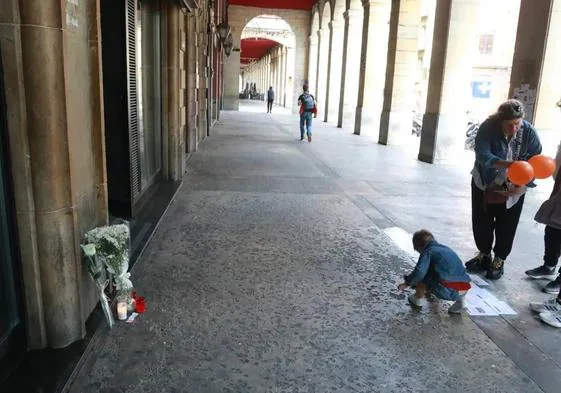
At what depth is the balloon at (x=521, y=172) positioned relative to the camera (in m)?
3.47

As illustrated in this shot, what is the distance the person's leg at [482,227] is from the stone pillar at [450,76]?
23.8 feet

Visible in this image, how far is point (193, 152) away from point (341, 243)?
6.38 meters

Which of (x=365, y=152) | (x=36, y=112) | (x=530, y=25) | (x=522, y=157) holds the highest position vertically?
(x=530, y=25)

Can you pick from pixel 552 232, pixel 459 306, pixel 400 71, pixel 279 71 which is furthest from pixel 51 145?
pixel 279 71

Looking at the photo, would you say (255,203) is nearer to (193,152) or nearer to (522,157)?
(522,157)

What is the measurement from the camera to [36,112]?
233cm

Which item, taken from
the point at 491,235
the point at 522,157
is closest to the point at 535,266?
the point at 491,235

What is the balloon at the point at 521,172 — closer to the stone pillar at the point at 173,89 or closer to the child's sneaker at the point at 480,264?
the child's sneaker at the point at 480,264

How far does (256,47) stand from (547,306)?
211 feet

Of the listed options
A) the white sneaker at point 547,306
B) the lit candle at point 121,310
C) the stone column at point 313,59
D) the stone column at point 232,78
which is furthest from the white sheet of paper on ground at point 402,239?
the stone column at point 232,78

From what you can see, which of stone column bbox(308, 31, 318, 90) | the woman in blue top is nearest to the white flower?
the woman in blue top

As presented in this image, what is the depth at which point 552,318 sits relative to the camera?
3.45 meters

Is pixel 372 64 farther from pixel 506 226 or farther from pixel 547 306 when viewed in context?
pixel 547 306

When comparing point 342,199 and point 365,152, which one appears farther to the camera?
point 365,152
